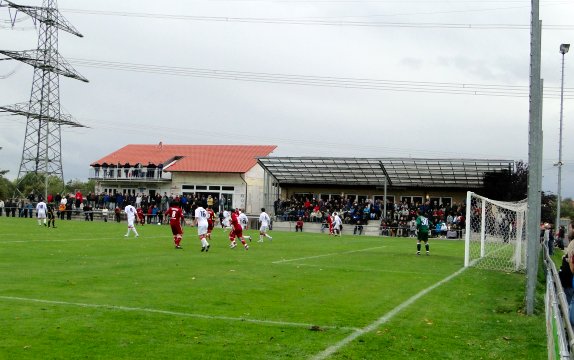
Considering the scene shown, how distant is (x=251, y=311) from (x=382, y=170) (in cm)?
4880

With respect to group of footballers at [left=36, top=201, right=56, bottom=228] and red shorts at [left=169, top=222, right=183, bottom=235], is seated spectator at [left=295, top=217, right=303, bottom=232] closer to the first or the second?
group of footballers at [left=36, top=201, right=56, bottom=228]

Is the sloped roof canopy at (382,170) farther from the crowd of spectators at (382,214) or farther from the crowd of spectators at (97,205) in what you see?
the crowd of spectators at (97,205)

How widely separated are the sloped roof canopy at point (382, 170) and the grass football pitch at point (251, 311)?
35.5 m

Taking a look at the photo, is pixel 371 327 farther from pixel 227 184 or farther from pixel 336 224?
pixel 227 184

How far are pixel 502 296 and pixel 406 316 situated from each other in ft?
15.5

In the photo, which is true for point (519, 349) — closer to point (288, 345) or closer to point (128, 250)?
point (288, 345)

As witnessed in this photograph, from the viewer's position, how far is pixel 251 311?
37.4ft

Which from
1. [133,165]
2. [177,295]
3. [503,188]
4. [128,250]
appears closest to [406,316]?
[177,295]

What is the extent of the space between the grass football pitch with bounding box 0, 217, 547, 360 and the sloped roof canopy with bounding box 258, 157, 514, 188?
35519 mm

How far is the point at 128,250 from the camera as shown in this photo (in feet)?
78.9

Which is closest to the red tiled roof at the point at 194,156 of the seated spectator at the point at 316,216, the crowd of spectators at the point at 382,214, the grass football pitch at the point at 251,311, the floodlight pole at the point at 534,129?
the crowd of spectators at the point at 382,214

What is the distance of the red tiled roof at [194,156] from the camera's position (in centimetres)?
6831

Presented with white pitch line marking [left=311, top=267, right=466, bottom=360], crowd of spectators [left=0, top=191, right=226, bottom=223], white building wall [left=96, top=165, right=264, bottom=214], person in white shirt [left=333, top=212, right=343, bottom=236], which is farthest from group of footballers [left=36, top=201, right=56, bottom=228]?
white pitch line marking [left=311, top=267, right=466, bottom=360]

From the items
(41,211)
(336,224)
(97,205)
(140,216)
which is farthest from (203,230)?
(97,205)
